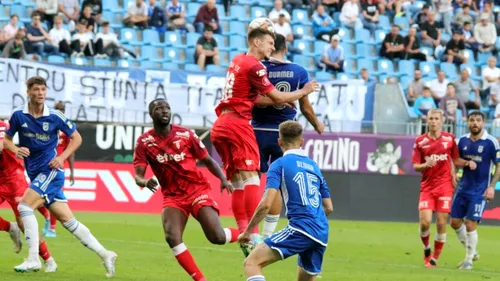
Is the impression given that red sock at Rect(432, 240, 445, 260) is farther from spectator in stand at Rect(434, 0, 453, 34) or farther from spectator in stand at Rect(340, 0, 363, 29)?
spectator in stand at Rect(434, 0, 453, 34)

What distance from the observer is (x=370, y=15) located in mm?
Result: 32312

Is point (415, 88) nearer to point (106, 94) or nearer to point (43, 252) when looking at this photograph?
point (106, 94)

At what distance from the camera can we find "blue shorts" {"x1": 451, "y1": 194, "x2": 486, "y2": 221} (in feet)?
54.9

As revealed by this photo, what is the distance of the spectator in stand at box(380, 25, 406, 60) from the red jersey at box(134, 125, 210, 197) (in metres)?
19.9

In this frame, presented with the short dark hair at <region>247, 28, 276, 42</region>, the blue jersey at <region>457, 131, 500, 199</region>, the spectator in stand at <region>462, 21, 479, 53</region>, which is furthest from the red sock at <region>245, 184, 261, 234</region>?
the spectator in stand at <region>462, 21, 479, 53</region>

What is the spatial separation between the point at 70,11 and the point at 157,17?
7.90 ft

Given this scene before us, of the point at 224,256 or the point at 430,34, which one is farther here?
the point at 430,34

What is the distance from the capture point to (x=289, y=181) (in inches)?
378

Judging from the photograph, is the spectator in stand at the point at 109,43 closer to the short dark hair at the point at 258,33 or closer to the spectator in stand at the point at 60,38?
the spectator in stand at the point at 60,38

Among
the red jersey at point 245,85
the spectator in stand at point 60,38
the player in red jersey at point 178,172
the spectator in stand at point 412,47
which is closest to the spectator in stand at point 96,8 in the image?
the spectator in stand at point 60,38

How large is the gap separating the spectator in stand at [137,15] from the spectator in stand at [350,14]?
611 centimetres

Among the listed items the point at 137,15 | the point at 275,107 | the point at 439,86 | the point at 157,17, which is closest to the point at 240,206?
the point at 275,107

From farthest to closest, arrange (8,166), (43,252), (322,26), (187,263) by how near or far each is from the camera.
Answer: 1. (322,26)
2. (8,166)
3. (43,252)
4. (187,263)

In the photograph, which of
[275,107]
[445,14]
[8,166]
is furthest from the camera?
[445,14]
